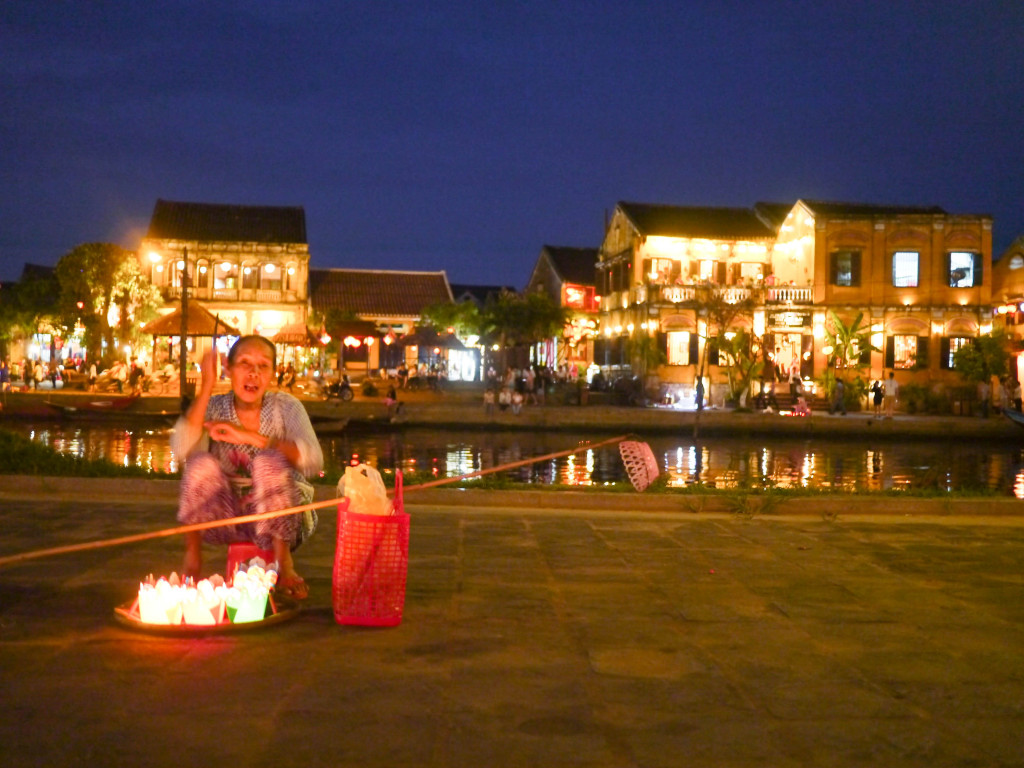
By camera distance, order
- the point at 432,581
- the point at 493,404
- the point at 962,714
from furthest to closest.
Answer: the point at 493,404 → the point at 432,581 → the point at 962,714

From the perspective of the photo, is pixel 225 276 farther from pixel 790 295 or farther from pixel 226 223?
pixel 790 295

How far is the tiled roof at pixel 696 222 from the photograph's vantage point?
43094mm

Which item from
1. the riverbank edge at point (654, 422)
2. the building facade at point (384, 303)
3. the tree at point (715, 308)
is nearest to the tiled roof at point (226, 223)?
the building facade at point (384, 303)

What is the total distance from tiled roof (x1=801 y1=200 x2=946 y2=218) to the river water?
11832 millimetres

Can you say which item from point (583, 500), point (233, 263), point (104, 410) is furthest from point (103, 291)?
point (583, 500)

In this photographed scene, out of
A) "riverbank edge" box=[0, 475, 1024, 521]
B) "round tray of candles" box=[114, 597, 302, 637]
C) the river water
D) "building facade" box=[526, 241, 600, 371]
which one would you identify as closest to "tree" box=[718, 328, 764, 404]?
the river water

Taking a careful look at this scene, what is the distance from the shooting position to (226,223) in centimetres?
5250

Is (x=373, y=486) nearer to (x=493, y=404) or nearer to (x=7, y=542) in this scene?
(x=7, y=542)

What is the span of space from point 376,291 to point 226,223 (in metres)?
9.33

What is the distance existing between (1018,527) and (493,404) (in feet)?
78.1

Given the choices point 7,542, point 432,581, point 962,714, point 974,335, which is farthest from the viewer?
point 974,335

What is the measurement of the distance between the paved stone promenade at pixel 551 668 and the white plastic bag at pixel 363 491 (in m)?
A: 0.67

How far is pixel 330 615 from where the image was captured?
6.12 m

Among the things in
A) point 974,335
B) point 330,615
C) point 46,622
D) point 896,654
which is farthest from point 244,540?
point 974,335
